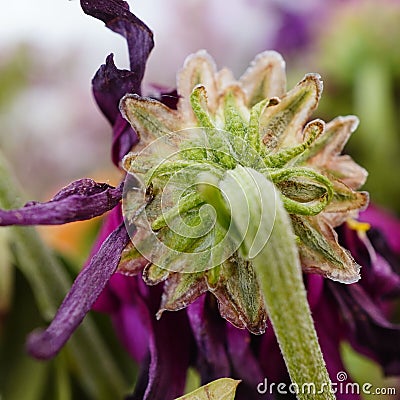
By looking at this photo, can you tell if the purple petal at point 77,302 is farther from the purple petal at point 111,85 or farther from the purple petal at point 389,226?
the purple petal at point 389,226

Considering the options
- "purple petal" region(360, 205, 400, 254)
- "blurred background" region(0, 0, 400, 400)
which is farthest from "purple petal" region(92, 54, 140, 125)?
"blurred background" region(0, 0, 400, 400)

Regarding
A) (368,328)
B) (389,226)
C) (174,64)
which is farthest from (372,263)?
(174,64)

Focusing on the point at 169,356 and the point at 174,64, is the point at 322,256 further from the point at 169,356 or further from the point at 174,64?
the point at 174,64

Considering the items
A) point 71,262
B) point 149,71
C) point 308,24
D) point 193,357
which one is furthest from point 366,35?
point 193,357

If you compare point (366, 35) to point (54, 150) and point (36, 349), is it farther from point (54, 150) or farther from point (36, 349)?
point (36, 349)

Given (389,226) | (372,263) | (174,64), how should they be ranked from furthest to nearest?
(174,64) → (389,226) → (372,263)

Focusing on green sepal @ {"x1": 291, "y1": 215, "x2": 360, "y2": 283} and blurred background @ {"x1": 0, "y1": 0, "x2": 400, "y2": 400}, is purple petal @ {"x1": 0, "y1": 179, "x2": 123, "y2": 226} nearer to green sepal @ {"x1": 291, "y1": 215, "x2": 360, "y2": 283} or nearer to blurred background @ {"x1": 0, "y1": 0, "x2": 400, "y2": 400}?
green sepal @ {"x1": 291, "y1": 215, "x2": 360, "y2": 283}
